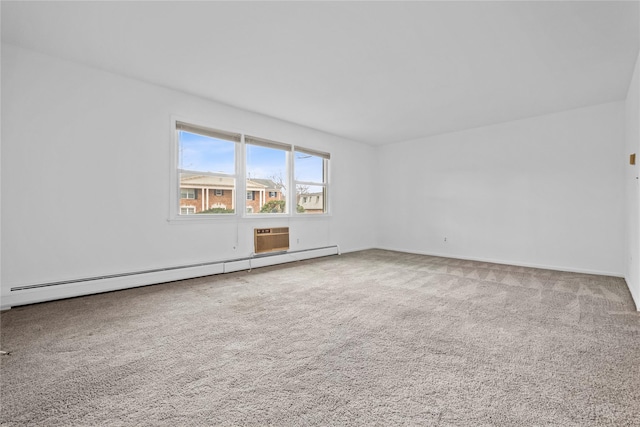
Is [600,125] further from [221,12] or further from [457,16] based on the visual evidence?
[221,12]

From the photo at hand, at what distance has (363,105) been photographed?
4.76 meters

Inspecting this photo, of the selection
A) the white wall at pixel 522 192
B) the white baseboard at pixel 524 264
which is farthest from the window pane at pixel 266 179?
the white baseboard at pixel 524 264

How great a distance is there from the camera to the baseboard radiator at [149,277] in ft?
10.0

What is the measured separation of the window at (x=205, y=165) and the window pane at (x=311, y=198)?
1.54m

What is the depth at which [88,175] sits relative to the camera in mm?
3465

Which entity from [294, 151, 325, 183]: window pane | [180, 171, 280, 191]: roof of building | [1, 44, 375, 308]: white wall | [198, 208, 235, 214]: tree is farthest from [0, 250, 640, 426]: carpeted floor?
[294, 151, 325, 183]: window pane

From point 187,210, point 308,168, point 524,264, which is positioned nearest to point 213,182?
point 187,210

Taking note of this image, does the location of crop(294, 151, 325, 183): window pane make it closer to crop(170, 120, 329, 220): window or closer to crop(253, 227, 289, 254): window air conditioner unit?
crop(170, 120, 329, 220): window

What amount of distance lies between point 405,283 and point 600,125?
4.15 metres

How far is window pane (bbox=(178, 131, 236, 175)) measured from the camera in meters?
4.36

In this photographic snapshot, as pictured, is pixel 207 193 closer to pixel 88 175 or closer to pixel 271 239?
pixel 271 239

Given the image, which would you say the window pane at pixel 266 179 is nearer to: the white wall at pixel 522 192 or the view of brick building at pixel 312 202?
the view of brick building at pixel 312 202

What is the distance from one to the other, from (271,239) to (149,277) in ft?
6.69

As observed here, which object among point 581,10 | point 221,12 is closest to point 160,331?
point 221,12
